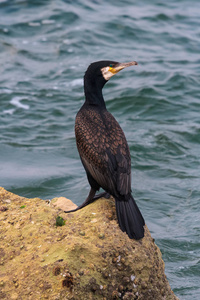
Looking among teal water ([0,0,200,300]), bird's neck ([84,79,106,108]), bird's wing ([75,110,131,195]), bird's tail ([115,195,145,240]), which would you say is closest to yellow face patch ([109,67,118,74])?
bird's neck ([84,79,106,108])

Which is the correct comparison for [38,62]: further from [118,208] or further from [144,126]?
[118,208]

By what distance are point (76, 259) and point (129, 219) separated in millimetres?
632

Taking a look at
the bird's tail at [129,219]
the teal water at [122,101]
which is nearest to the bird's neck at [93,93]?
the bird's tail at [129,219]

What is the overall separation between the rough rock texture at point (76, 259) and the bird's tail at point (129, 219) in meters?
0.05

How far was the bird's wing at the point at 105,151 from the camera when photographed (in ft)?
14.7

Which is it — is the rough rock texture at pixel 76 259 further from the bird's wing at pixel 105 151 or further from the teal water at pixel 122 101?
the teal water at pixel 122 101

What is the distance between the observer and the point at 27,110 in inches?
443

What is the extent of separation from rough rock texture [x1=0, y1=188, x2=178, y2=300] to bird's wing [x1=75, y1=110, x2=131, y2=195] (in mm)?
253

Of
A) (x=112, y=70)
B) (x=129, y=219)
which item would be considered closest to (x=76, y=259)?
(x=129, y=219)

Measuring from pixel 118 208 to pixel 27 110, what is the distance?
24.0 feet

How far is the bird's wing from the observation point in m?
4.48

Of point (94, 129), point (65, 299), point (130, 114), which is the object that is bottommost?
point (130, 114)

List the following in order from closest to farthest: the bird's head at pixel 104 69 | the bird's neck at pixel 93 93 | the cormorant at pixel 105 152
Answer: the cormorant at pixel 105 152
the bird's head at pixel 104 69
the bird's neck at pixel 93 93

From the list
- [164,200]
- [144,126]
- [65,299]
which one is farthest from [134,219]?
[144,126]
